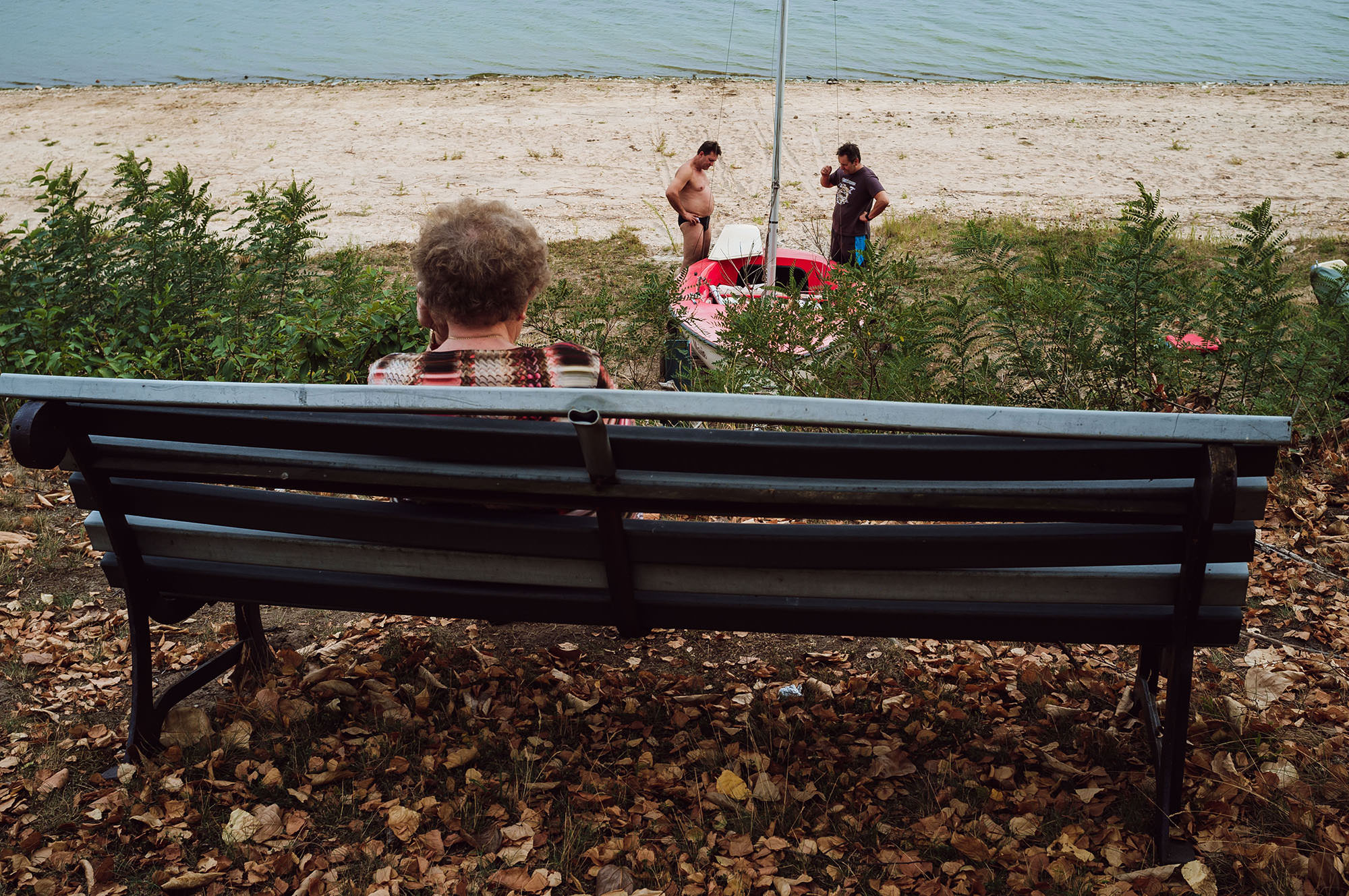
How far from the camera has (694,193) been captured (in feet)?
41.4

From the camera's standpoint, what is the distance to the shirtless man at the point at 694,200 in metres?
12.5

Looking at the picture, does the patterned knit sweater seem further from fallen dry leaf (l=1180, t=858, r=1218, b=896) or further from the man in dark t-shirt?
the man in dark t-shirt

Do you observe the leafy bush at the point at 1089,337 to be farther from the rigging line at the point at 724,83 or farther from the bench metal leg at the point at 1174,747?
the rigging line at the point at 724,83

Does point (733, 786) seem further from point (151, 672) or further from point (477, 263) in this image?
point (151, 672)

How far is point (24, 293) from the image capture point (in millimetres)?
6293

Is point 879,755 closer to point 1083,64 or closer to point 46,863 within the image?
point 46,863

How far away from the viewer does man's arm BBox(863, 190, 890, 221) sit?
36.6ft

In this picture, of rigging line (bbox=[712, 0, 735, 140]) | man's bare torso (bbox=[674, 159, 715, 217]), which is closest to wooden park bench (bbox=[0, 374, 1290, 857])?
man's bare torso (bbox=[674, 159, 715, 217])

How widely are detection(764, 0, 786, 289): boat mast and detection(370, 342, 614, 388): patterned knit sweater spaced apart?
625cm

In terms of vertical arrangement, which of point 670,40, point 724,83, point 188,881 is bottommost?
point 188,881

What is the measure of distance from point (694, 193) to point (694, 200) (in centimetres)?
8

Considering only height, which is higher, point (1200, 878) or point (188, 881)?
point (1200, 878)

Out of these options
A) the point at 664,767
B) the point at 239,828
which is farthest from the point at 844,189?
the point at 239,828

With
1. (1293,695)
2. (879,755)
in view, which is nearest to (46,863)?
(879,755)
